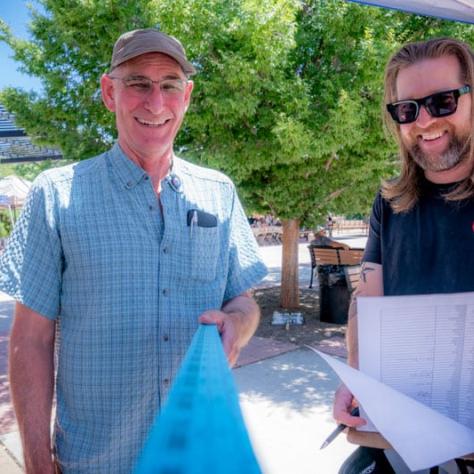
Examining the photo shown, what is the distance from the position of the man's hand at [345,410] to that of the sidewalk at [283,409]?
123 centimetres

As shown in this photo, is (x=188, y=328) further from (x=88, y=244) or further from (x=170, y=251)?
(x=88, y=244)

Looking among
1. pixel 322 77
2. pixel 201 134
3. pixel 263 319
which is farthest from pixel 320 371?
pixel 322 77

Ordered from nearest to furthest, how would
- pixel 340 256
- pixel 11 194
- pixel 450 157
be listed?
pixel 450 157 → pixel 340 256 → pixel 11 194

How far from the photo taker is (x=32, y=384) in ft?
4.91

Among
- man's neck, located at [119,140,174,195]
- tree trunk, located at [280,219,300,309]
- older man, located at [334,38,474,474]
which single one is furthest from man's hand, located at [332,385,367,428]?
tree trunk, located at [280,219,300,309]

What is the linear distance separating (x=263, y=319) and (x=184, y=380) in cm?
818

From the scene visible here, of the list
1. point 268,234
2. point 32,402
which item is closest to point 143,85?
point 32,402

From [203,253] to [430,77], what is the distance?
3.25 ft

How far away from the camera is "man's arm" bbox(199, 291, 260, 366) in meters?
1.43

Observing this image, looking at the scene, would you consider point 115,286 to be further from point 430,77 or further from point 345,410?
point 430,77

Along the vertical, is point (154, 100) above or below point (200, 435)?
above

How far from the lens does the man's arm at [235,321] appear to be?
143 centimetres

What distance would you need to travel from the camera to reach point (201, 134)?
23.4 ft

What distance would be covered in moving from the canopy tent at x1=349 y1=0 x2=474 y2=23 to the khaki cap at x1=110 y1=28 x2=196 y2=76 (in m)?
1.69
